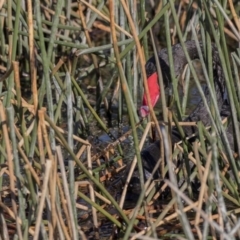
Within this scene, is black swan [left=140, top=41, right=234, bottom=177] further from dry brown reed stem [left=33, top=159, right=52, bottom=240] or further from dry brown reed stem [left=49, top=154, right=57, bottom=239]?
dry brown reed stem [left=33, top=159, right=52, bottom=240]

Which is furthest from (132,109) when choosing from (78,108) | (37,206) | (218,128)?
(78,108)

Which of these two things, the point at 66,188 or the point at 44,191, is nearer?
the point at 44,191

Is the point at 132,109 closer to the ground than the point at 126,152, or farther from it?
farther from it

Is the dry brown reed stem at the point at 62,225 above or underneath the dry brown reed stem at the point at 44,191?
underneath

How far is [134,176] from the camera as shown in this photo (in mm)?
4773

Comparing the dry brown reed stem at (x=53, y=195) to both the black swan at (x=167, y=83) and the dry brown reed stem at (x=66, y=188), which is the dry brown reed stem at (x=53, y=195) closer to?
the dry brown reed stem at (x=66, y=188)

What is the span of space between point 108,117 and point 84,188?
1672 mm

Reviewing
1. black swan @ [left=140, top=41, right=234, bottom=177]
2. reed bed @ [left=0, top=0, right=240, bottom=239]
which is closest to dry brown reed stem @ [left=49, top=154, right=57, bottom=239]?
reed bed @ [left=0, top=0, right=240, bottom=239]

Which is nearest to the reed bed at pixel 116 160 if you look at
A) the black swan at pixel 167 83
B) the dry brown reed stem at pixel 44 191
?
the dry brown reed stem at pixel 44 191

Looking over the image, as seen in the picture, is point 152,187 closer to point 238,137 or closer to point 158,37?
point 238,137

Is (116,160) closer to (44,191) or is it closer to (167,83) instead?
(167,83)

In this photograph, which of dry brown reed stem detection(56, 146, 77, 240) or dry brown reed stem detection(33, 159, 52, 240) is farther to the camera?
dry brown reed stem detection(56, 146, 77, 240)

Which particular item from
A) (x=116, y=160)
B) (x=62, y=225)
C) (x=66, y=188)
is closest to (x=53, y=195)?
(x=66, y=188)

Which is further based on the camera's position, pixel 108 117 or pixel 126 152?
pixel 108 117
